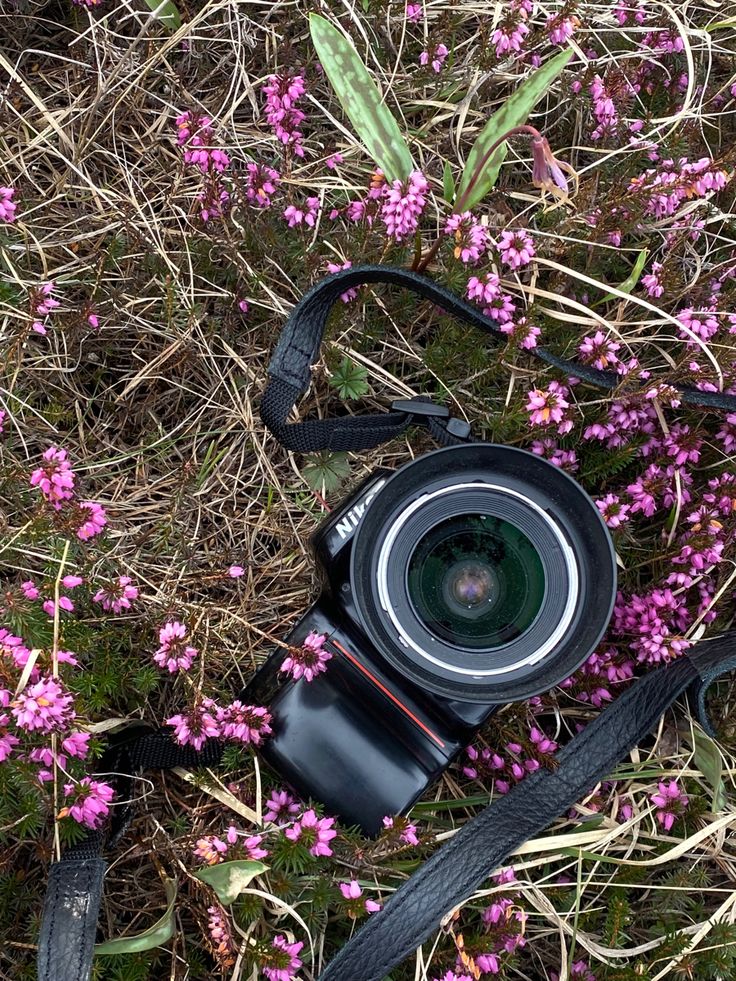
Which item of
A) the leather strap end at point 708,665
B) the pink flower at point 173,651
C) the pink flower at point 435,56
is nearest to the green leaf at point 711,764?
the leather strap end at point 708,665

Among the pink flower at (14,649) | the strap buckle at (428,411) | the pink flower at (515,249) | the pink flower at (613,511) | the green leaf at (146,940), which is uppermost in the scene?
the pink flower at (515,249)

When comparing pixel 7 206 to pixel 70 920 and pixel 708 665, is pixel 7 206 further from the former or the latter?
pixel 708 665

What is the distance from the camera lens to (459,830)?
2.22 m

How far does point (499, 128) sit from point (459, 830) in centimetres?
183

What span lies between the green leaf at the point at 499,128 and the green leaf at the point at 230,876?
1766 millimetres

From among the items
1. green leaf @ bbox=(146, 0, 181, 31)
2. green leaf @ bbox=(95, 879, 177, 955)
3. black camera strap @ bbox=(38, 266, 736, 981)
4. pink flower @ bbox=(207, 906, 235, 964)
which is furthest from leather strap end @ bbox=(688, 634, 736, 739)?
green leaf @ bbox=(146, 0, 181, 31)

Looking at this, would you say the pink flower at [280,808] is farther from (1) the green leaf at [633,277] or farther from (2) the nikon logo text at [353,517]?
(1) the green leaf at [633,277]

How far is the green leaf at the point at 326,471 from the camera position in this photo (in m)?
2.57

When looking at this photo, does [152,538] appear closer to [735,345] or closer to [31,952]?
[31,952]

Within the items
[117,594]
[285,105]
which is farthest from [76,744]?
[285,105]

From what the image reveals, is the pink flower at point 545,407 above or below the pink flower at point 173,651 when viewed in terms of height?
above

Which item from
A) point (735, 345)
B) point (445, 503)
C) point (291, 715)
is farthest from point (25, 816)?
point (735, 345)

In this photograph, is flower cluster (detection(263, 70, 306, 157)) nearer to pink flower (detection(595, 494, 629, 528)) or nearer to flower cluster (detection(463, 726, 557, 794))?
pink flower (detection(595, 494, 629, 528))

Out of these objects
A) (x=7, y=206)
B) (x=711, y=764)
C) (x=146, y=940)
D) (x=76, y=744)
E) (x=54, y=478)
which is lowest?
(x=146, y=940)
